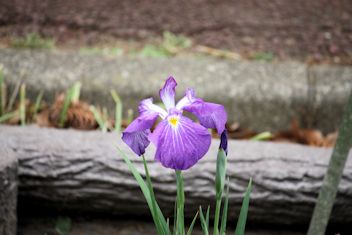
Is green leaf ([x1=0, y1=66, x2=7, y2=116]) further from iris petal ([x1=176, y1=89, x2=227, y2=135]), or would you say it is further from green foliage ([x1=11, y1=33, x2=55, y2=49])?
iris petal ([x1=176, y1=89, x2=227, y2=135])

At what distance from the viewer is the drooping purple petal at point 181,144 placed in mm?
803

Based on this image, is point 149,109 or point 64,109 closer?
point 149,109

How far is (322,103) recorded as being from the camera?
2.14m

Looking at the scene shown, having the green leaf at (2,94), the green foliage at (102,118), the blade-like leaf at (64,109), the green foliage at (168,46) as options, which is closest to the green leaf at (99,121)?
the green foliage at (102,118)

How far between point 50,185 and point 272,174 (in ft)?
2.45

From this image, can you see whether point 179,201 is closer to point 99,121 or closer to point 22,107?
point 99,121

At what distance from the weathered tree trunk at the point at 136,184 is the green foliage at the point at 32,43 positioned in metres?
1.11

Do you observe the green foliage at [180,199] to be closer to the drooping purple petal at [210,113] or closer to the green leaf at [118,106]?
the drooping purple petal at [210,113]

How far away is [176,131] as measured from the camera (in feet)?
2.68

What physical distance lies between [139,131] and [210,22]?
2.17 m

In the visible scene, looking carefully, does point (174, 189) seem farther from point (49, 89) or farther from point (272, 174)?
point (49, 89)

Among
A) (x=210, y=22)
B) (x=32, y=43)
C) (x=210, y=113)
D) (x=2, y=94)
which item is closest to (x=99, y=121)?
(x=2, y=94)

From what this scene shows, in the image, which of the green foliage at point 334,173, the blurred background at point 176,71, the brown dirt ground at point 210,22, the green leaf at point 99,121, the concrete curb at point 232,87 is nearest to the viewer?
the green foliage at point 334,173

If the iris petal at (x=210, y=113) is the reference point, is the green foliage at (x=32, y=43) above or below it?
above
